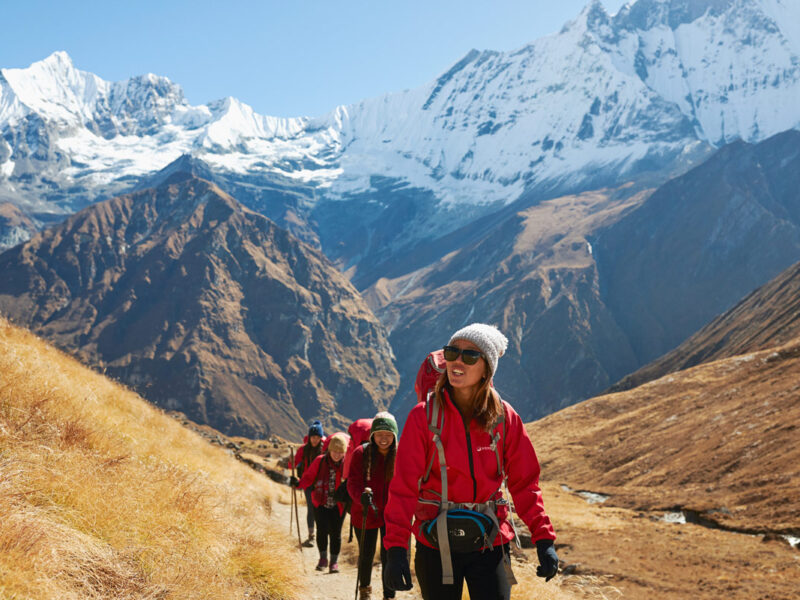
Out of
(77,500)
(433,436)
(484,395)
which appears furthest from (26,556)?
(484,395)

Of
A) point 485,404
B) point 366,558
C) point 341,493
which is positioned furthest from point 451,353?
point 341,493

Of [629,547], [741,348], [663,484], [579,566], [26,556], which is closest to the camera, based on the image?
[26,556]

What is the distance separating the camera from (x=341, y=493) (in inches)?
416

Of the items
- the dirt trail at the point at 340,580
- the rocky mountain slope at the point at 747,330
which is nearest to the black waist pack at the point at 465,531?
the dirt trail at the point at 340,580

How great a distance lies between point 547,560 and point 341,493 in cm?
653

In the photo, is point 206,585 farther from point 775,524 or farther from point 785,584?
point 775,524

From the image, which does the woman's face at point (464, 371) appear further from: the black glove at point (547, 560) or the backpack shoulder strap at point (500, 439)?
the black glove at point (547, 560)

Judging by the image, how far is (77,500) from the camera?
6168 millimetres

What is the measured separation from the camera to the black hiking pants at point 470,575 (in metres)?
4.75

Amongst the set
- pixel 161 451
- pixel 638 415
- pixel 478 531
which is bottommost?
pixel 638 415

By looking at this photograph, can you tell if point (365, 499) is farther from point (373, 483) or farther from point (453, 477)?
point (453, 477)

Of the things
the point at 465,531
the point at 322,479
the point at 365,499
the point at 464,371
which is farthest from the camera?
the point at 322,479

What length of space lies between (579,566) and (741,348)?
8162cm

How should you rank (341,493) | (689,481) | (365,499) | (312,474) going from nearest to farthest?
(365,499)
(341,493)
(312,474)
(689,481)
